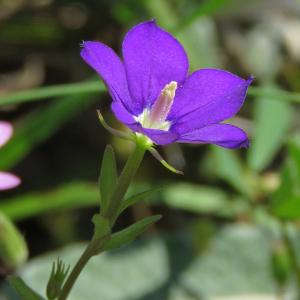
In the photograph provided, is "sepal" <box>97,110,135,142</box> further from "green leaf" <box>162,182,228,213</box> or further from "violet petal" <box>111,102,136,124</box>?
"green leaf" <box>162,182,228,213</box>

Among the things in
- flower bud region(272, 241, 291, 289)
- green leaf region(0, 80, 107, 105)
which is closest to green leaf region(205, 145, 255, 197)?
flower bud region(272, 241, 291, 289)

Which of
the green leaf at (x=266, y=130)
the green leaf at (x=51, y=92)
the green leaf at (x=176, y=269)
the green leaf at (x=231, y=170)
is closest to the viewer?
the green leaf at (x=51, y=92)

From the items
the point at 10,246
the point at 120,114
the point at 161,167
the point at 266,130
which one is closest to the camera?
the point at 120,114

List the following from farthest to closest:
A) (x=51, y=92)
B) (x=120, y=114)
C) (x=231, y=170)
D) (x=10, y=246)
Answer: (x=231, y=170) < (x=51, y=92) < (x=10, y=246) < (x=120, y=114)

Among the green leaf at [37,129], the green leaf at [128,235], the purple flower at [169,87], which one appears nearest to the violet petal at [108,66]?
the purple flower at [169,87]

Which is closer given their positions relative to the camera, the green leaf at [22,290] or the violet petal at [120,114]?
the violet petal at [120,114]

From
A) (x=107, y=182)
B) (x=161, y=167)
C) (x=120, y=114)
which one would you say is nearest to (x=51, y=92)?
(x=107, y=182)

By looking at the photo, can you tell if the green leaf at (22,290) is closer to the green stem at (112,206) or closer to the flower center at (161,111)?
the green stem at (112,206)

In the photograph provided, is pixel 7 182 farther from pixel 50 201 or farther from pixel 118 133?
pixel 50 201
